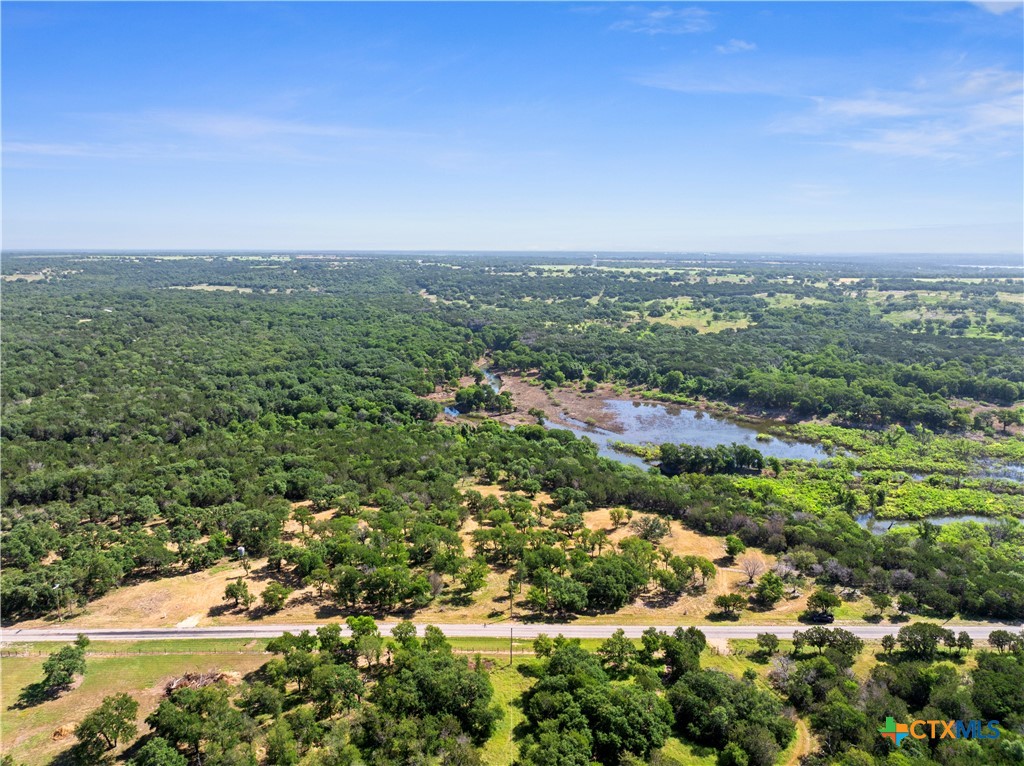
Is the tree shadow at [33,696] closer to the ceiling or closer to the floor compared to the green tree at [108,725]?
closer to the floor

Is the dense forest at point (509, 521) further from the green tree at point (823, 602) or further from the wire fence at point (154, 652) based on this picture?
the wire fence at point (154, 652)

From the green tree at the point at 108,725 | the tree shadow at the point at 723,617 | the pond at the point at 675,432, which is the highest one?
the green tree at the point at 108,725

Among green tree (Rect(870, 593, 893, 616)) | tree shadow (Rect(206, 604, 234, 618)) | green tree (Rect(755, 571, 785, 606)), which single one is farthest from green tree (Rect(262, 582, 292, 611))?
green tree (Rect(870, 593, 893, 616))

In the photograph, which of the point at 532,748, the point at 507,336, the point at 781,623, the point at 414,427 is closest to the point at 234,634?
the point at 532,748

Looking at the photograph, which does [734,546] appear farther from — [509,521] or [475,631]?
[475,631]

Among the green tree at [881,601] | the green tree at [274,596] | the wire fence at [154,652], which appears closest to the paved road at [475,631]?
A: the wire fence at [154,652]

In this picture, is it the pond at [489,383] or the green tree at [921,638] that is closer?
the green tree at [921,638]

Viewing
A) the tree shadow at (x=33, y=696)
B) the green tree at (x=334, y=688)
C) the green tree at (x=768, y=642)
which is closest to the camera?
the green tree at (x=334, y=688)

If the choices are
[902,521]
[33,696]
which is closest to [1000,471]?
[902,521]
